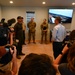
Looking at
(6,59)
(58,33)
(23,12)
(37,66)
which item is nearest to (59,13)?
(23,12)

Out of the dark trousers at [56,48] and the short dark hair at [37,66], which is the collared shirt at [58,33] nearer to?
the dark trousers at [56,48]

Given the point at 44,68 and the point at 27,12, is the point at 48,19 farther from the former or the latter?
the point at 44,68

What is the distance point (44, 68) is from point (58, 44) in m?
2.91

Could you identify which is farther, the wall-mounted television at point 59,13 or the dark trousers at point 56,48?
the wall-mounted television at point 59,13

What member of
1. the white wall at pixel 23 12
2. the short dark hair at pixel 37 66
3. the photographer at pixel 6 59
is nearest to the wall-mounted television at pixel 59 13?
the white wall at pixel 23 12

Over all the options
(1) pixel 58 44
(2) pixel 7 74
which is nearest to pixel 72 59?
(2) pixel 7 74

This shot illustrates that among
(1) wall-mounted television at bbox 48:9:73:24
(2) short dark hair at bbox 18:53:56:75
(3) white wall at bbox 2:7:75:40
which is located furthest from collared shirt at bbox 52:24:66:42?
(3) white wall at bbox 2:7:75:40

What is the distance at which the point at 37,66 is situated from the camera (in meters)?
0.94

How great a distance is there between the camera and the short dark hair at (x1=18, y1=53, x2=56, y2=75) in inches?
36.6

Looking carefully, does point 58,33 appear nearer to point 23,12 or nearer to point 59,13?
point 59,13

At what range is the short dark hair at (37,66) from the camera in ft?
3.05

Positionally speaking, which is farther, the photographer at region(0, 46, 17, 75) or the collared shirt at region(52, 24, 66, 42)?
the collared shirt at region(52, 24, 66, 42)

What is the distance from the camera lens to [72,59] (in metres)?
1.36

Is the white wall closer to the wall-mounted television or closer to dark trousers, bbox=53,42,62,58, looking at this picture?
the wall-mounted television
